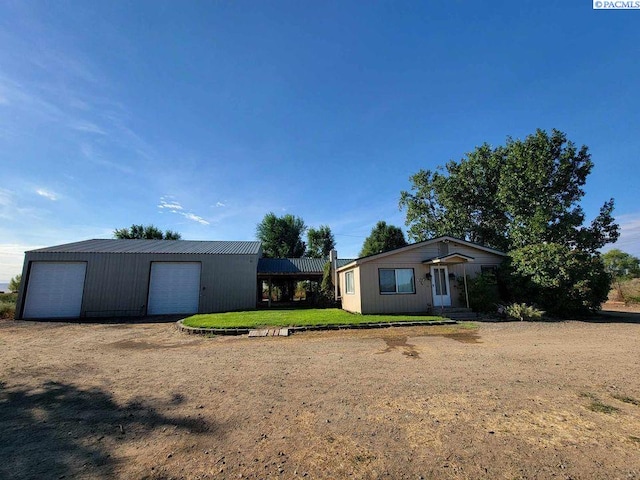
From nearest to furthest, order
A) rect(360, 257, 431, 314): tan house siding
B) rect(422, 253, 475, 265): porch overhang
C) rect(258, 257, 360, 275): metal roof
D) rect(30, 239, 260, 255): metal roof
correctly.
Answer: rect(422, 253, 475, 265): porch overhang
rect(360, 257, 431, 314): tan house siding
rect(30, 239, 260, 255): metal roof
rect(258, 257, 360, 275): metal roof

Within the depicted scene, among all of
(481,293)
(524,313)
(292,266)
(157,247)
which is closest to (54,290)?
(157,247)

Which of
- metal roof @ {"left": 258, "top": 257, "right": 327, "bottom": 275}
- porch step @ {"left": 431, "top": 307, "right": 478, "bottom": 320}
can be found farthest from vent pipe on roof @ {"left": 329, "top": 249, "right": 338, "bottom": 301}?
porch step @ {"left": 431, "top": 307, "right": 478, "bottom": 320}

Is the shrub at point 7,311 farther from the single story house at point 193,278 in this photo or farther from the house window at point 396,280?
the house window at point 396,280

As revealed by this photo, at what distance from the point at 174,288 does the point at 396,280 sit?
13453mm

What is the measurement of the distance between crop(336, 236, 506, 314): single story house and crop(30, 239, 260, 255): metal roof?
8.67m

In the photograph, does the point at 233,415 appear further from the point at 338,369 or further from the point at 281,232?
the point at 281,232

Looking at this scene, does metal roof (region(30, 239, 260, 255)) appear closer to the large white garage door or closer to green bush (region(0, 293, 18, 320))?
the large white garage door

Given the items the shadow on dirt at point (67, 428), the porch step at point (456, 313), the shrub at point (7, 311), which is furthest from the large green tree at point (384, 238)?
the shadow on dirt at point (67, 428)

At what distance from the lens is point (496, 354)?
6629 mm

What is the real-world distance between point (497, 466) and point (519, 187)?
2382cm

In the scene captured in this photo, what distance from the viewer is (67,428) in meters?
3.43

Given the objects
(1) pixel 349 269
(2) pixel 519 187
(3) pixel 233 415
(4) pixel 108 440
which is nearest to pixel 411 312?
(1) pixel 349 269

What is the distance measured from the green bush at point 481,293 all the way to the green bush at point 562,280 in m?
1.18

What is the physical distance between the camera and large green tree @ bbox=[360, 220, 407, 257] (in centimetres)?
3284
